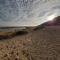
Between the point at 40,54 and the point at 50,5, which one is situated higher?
the point at 50,5

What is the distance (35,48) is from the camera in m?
1.08

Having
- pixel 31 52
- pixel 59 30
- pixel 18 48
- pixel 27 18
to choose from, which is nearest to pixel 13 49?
pixel 18 48

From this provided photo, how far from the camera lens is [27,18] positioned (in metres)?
2.09

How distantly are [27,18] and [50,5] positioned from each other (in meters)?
0.37

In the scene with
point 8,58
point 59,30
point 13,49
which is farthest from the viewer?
point 59,30

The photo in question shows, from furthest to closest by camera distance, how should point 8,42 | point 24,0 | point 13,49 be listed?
1. point 24,0
2. point 8,42
3. point 13,49

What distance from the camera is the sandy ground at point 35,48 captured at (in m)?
0.99

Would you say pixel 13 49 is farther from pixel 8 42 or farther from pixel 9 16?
pixel 9 16

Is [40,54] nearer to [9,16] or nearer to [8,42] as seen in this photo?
[8,42]

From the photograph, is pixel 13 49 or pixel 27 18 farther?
pixel 27 18

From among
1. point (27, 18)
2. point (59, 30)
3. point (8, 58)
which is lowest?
point (8, 58)

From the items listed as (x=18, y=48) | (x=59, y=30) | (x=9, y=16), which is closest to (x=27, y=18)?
(x=9, y=16)

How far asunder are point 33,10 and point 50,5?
25 cm

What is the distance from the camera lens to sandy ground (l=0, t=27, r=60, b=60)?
994 millimetres
